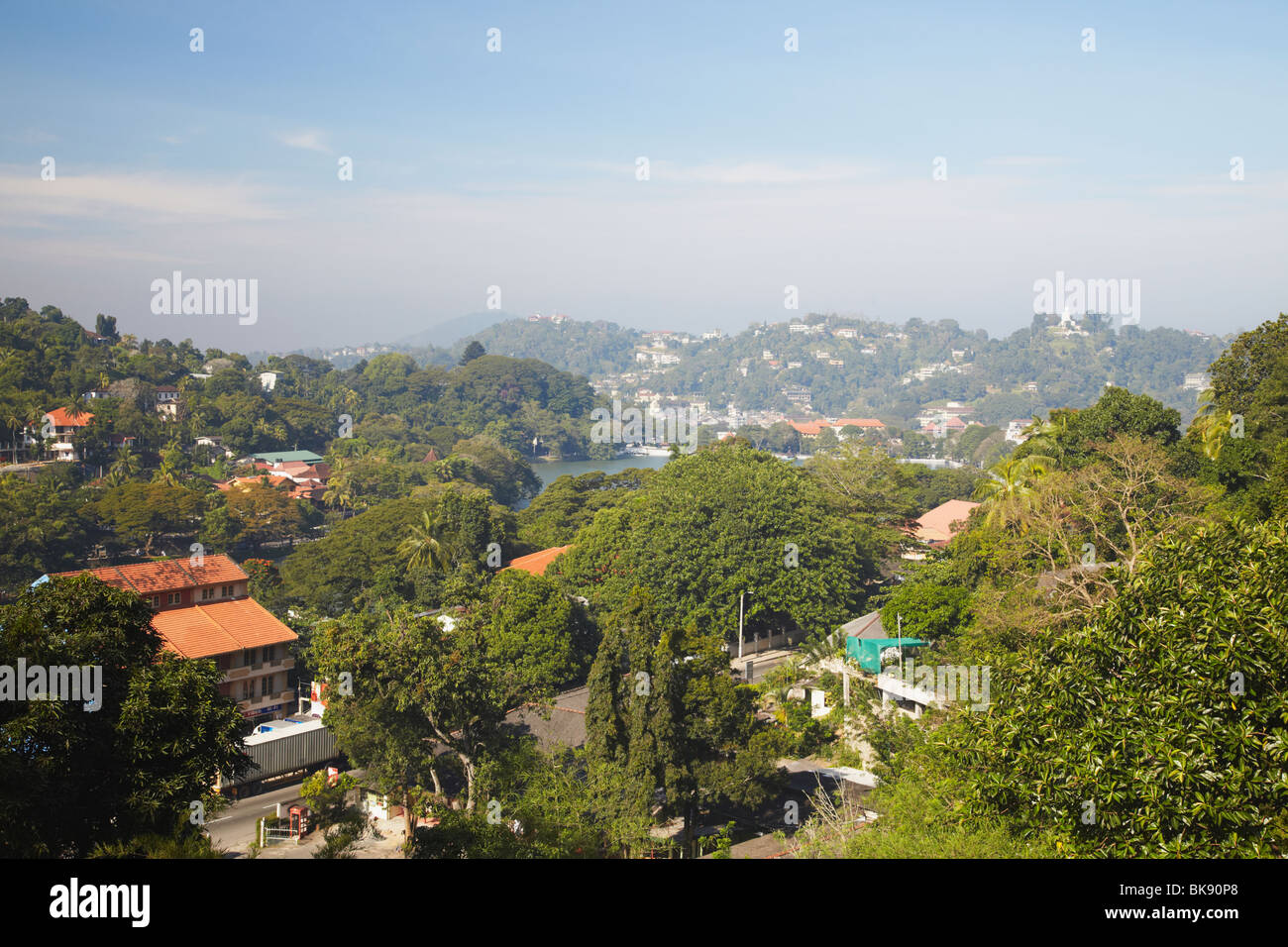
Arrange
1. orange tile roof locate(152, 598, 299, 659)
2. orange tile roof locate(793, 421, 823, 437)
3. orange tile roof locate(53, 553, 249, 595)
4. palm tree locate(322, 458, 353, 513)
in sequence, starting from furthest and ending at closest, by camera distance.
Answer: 1. orange tile roof locate(793, 421, 823, 437)
2. palm tree locate(322, 458, 353, 513)
3. orange tile roof locate(53, 553, 249, 595)
4. orange tile roof locate(152, 598, 299, 659)

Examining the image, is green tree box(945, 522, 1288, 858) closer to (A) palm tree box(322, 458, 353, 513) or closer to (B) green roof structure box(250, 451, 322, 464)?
(A) palm tree box(322, 458, 353, 513)

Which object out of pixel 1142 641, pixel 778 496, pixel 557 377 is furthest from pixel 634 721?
pixel 557 377

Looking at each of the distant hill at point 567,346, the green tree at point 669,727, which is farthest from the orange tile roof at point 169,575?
the distant hill at point 567,346

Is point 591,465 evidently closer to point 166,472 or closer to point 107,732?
point 166,472

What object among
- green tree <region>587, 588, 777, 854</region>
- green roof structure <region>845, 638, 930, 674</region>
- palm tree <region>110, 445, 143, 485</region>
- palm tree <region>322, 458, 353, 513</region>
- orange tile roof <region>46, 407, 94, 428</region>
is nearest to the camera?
green tree <region>587, 588, 777, 854</region>

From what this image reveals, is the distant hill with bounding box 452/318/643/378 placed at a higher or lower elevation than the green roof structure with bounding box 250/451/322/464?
higher

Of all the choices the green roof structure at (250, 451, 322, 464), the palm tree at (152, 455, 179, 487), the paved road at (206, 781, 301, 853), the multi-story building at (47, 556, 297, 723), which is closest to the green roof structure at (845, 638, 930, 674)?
the paved road at (206, 781, 301, 853)
